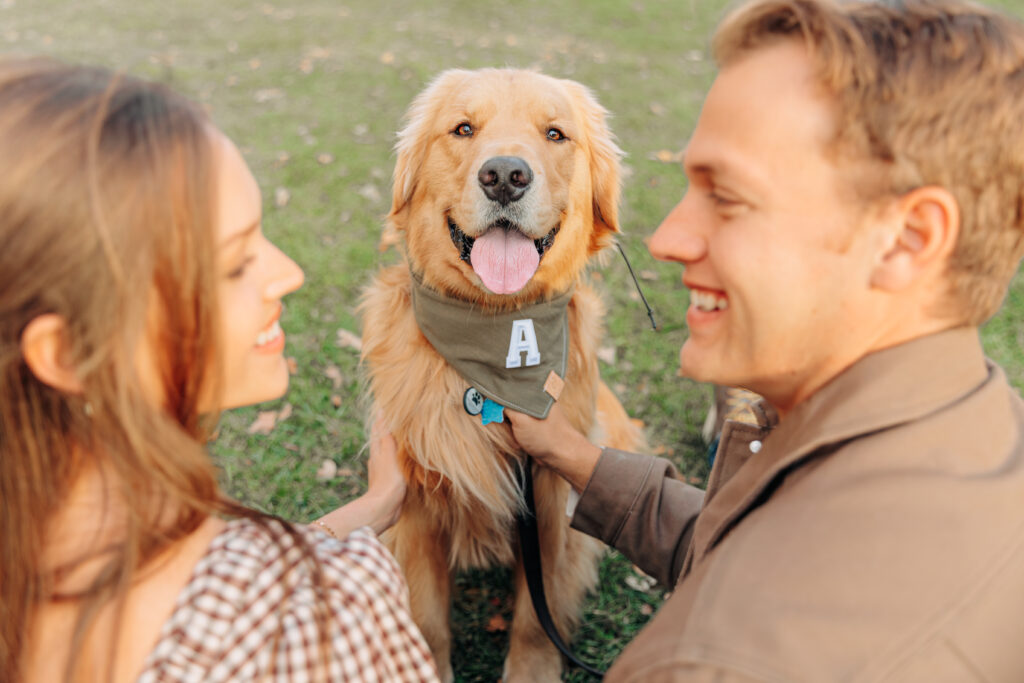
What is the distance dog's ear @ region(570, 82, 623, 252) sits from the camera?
2.97 meters

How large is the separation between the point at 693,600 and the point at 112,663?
3.29 feet

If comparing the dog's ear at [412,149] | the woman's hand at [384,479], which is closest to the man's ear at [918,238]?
the woman's hand at [384,479]

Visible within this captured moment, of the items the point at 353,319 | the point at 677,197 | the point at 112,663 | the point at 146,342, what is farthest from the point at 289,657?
the point at 677,197

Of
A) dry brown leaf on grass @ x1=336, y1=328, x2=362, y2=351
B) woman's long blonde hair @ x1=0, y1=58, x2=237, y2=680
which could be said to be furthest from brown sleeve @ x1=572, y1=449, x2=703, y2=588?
dry brown leaf on grass @ x1=336, y1=328, x2=362, y2=351

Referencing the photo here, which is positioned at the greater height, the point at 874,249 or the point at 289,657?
the point at 874,249

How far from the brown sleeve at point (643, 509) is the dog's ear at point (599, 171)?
101 cm

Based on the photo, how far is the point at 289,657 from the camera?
1275 mm

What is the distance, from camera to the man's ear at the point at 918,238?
1.25 m

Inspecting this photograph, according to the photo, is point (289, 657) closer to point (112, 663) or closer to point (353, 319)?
point (112, 663)

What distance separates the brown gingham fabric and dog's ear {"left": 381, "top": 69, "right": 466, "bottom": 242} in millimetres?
1690

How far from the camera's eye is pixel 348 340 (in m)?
4.55

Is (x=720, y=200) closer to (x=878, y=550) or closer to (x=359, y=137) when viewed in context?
(x=878, y=550)

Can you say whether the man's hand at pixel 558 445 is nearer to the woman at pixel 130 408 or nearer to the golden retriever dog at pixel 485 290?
the golden retriever dog at pixel 485 290

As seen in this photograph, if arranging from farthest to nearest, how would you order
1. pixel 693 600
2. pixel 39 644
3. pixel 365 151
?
pixel 365 151
pixel 39 644
pixel 693 600
